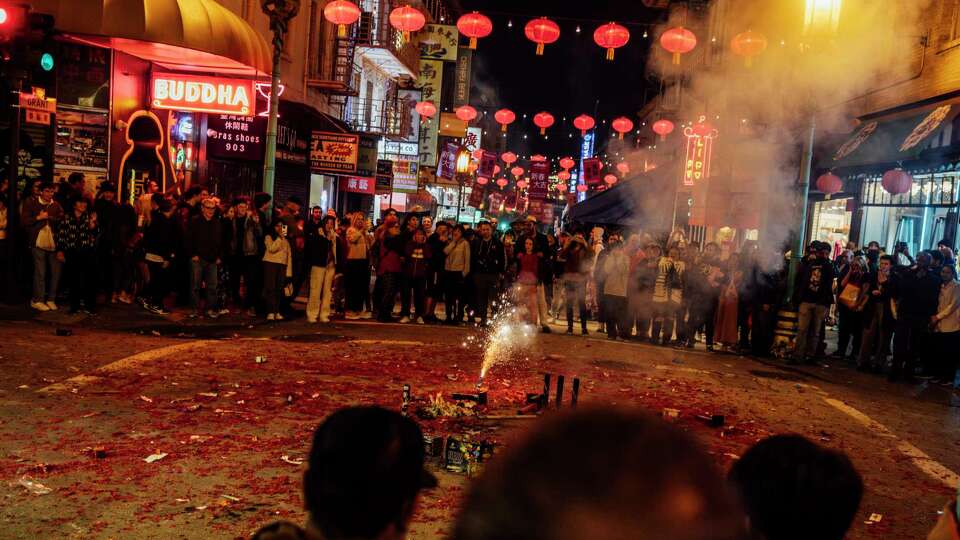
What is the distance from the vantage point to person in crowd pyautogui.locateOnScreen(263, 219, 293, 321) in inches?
550

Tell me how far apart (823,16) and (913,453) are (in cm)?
790

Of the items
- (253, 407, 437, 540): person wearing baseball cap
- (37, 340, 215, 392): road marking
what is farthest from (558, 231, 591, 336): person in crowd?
(253, 407, 437, 540): person wearing baseball cap

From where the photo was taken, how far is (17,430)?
21.6ft

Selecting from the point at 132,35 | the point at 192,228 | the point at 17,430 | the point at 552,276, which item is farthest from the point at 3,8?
the point at 552,276

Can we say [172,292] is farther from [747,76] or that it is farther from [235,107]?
[747,76]

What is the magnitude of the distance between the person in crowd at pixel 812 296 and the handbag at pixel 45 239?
12159 millimetres

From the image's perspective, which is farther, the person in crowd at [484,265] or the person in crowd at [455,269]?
the person in crowd at [484,265]

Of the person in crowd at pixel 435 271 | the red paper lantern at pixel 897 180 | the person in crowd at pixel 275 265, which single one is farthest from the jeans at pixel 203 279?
the red paper lantern at pixel 897 180

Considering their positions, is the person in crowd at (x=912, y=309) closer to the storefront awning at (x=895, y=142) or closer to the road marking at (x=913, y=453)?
the road marking at (x=913, y=453)

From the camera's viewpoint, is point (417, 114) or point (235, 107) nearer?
point (235, 107)

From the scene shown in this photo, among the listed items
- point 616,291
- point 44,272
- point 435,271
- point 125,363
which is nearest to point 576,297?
point 616,291

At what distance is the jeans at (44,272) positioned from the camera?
12.3m

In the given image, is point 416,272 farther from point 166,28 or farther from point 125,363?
point 125,363

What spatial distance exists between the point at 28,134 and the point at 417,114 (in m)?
23.7
